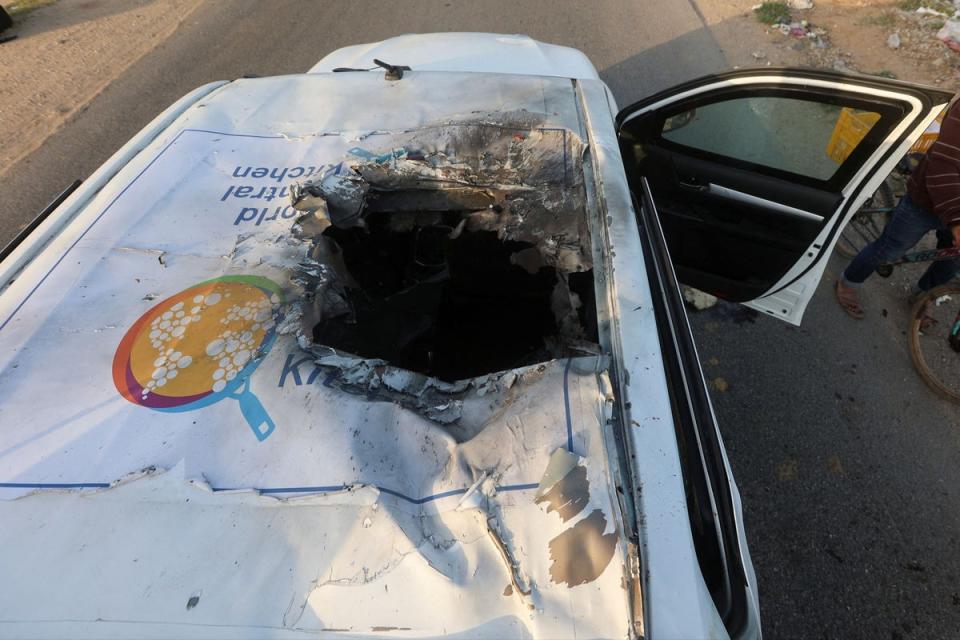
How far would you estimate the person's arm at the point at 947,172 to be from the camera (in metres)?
2.33

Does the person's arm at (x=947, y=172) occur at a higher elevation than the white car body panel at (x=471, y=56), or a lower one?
lower

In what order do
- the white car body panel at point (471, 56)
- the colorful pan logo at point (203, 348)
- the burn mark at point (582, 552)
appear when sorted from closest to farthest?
the burn mark at point (582, 552) → the colorful pan logo at point (203, 348) → the white car body panel at point (471, 56)

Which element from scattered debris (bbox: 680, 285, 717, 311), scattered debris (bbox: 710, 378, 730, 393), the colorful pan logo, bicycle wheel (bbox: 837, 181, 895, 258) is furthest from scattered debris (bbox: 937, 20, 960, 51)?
the colorful pan logo

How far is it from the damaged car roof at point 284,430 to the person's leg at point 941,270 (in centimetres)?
283

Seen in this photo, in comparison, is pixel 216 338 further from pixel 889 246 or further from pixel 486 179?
pixel 889 246

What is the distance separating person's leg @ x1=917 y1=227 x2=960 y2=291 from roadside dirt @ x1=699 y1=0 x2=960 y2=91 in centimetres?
288

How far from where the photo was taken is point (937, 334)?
117 inches

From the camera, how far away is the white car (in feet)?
3.07

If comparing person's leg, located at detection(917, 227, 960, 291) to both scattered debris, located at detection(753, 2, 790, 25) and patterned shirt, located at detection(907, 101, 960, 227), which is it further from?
scattered debris, located at detection(753, 2, 790, 25)

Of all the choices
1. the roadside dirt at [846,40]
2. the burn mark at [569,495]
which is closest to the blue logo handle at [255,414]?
the burn mark at [569,495]

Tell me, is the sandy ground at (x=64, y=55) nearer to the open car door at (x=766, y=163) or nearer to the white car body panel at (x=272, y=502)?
the white car body panel at (x=272, y=502)

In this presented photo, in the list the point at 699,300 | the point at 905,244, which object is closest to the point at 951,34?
the point at 905,244

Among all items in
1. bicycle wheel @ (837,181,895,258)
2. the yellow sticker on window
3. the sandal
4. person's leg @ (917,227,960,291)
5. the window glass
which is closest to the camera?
the yellow sticker on window

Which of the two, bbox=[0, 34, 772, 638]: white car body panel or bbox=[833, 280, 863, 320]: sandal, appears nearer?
bbox=[0, 34, 772, 638]: white car body panel
